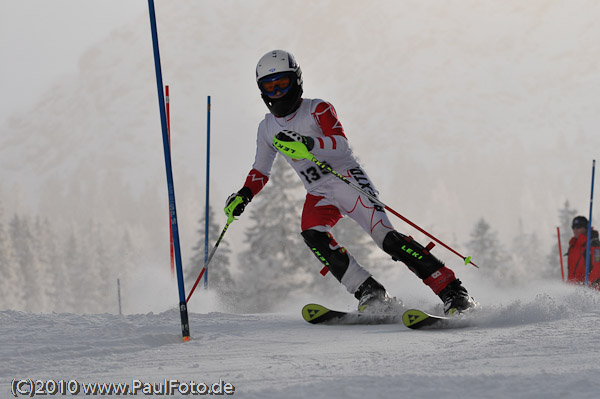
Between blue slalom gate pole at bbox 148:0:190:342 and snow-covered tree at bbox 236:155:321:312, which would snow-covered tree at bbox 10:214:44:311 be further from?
blue slalom gate pole at bbox 148:0:190:342

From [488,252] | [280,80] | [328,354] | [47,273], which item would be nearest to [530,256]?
[488,252]

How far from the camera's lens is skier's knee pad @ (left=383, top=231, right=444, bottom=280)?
5.09m

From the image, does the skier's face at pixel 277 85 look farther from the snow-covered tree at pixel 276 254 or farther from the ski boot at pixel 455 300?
the snow-covered tree at pixel 276 254

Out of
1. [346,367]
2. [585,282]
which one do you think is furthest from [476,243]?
[346,367]

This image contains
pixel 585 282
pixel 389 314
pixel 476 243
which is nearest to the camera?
pixel 389 314

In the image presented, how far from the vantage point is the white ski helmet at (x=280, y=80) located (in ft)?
17.5

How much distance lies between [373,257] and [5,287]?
77.8ft

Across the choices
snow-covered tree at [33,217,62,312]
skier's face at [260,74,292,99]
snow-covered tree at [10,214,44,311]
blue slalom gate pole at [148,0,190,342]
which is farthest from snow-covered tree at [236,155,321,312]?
snow-covered tree at [33,217,62,312]

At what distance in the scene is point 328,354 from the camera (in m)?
3.49

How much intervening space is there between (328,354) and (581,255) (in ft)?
28.9

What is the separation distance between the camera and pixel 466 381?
2.55 m

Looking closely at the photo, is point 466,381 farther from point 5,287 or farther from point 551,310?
point 5,287

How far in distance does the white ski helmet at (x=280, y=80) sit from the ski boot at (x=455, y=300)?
2.02 meters

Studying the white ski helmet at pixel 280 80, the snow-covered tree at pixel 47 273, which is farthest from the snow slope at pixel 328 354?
the snow-covered tree at pixel 47 273
